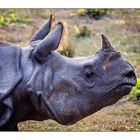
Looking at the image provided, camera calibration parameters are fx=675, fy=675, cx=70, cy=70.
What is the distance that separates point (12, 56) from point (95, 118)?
6.25 feet

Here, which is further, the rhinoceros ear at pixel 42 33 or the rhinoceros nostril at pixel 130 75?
the rhinoceros ear at pixel 42 33

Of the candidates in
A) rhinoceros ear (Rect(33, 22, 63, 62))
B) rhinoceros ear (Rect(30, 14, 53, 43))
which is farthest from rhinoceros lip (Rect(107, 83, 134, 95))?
rhinoceros ear (Rect(30, 14, 53, 43))

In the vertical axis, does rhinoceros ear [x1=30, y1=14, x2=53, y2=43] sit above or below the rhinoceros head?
above

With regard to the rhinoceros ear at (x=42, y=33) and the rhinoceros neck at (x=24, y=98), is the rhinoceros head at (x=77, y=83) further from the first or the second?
the rhinoceros ear at (x=42, y=33)

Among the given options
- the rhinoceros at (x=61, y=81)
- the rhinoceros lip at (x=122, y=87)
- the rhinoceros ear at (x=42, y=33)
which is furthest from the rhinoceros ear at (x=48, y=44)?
the rhinoceros lip at (x=122, y=87)

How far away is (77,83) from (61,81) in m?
0.07

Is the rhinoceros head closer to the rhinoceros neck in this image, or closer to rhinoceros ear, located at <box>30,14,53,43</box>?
the rhinoceros neck

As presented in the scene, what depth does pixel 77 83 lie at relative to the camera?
281 centimetres

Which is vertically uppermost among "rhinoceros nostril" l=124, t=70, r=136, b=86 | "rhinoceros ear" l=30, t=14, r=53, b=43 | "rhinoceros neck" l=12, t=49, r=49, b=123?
"rhinoceros ear" l=30, t=14, r=53, b=43

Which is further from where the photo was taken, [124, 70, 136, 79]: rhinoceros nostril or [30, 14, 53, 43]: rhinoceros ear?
[30, 14, 53, 43]: rhinoceros ear

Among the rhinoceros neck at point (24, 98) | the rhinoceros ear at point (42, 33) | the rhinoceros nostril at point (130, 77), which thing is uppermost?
the rhinoceros ear at point (42, 33)

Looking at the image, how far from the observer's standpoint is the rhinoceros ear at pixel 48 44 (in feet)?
9.31

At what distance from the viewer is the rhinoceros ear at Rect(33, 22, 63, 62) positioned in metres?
2.84
